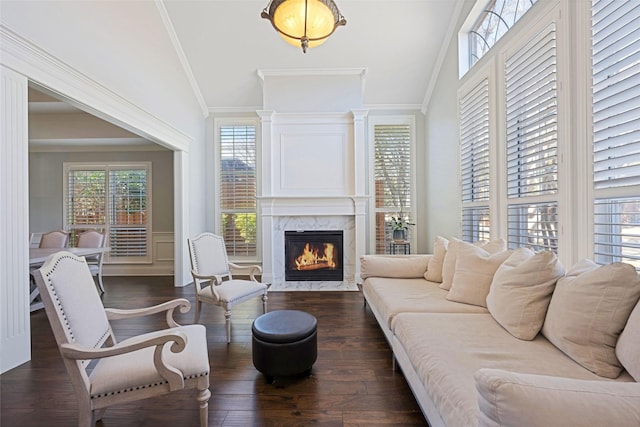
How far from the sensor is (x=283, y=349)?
1995mm

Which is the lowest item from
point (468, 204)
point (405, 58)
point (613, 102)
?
point (468, 204)

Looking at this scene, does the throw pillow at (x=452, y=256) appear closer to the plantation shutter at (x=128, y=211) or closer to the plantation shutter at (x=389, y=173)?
the plantation shutter at (x=389, y=173)

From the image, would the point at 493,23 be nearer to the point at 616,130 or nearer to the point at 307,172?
the point at 616,130

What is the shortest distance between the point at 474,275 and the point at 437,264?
30.0 inches

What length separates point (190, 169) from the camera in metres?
5.05

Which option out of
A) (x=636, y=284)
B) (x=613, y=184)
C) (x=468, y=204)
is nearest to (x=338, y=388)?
(x=636, y=284)

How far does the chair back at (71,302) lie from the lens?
4.33ft

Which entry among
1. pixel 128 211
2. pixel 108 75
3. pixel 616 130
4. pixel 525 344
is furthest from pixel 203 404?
pixel 128 211

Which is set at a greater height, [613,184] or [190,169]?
[190,169]

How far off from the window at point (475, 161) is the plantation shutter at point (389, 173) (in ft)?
5.52

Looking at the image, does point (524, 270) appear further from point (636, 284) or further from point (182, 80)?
point (182, 80)

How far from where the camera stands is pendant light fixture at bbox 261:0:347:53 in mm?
2225

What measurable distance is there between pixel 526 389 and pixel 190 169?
5247 mm

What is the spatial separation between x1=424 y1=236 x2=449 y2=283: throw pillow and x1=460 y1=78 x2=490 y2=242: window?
64 cm
